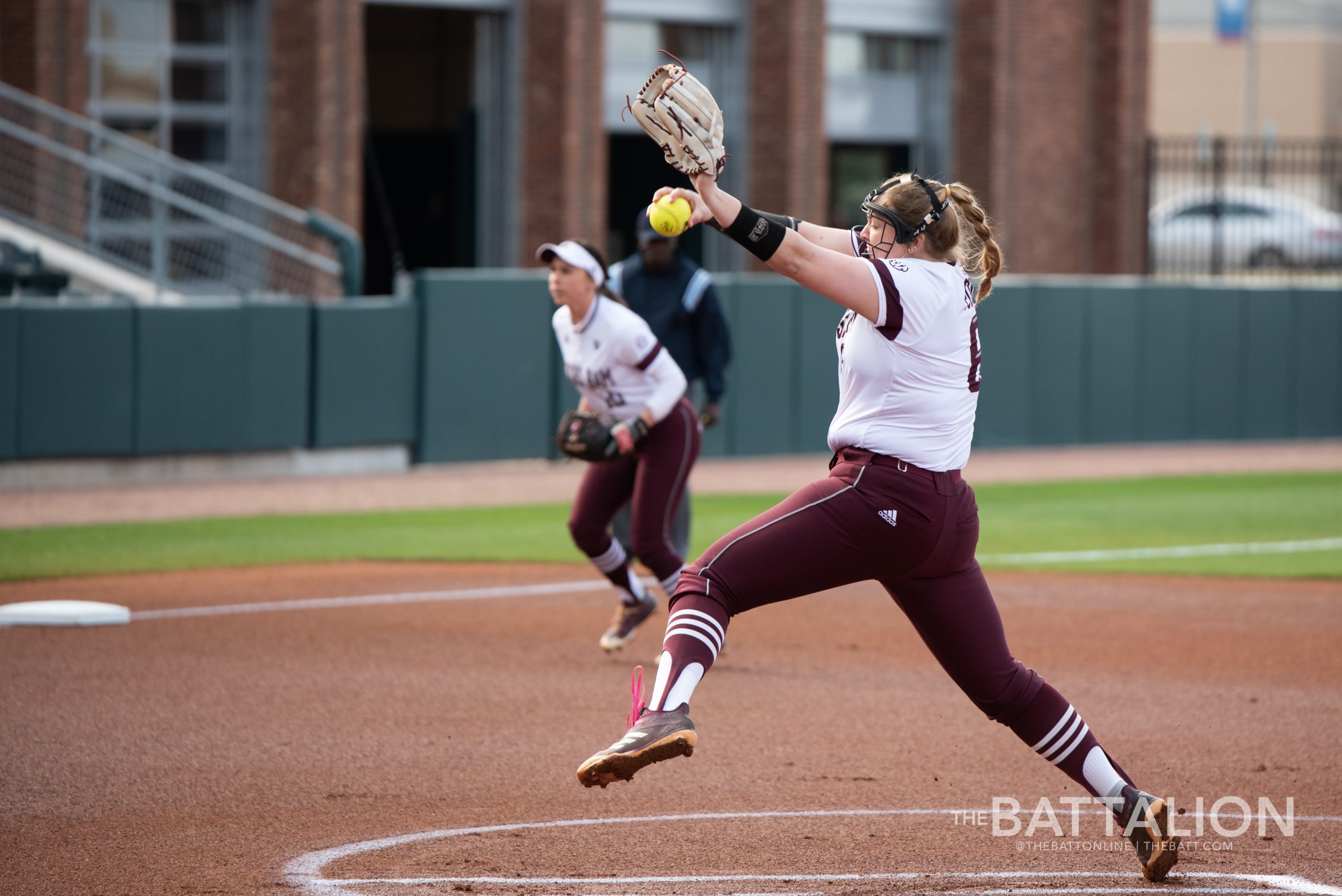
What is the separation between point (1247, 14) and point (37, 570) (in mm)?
45649

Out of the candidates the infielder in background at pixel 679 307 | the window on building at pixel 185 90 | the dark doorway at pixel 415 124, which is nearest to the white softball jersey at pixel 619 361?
the infielder in background at pixel 679 307

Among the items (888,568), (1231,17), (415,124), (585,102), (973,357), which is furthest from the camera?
(1231,17)

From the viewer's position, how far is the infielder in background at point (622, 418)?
25.8 ft

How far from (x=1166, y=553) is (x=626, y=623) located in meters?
5.71

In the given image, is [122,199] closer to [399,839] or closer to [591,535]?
[591,535]

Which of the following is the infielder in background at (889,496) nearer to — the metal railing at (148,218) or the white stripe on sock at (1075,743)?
the white stripe on sock at (1075,743)

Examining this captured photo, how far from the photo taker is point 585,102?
21781 millimetres

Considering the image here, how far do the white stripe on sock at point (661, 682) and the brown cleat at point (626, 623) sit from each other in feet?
12.2

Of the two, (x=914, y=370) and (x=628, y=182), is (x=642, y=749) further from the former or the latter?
(x=628, y=182)

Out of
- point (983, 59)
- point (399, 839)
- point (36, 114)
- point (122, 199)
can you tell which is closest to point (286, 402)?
point (122, 199)

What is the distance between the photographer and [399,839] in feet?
16.8

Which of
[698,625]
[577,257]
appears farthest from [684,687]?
[577,257]

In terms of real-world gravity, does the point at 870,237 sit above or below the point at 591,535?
above

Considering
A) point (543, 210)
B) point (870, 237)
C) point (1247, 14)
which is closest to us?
point (870, 237)
